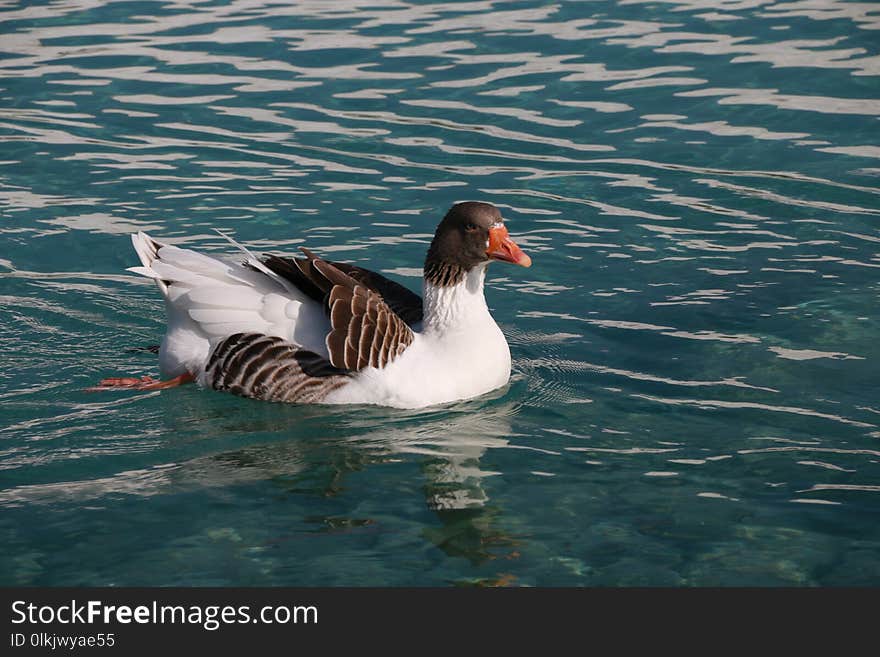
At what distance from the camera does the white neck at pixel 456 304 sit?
1046 cm

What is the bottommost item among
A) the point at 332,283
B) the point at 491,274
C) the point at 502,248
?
the point at 491,274

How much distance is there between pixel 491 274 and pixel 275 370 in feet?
12.9

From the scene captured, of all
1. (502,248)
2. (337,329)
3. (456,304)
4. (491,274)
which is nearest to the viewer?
(337,329)

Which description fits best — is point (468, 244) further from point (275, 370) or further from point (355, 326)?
point (275, 370)

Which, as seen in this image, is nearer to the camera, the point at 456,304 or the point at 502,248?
the point at 502,248

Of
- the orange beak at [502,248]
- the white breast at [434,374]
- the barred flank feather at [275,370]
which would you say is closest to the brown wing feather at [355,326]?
the white breast at [434,374]

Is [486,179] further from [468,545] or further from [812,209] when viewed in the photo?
[468,545]

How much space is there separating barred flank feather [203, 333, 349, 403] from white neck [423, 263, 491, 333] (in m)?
0.85

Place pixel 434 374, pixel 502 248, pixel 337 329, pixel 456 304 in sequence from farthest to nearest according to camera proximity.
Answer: pixel 456 304 < pixel 434 374 < pixel 502 248 < pixel 337 329

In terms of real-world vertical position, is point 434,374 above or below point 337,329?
below

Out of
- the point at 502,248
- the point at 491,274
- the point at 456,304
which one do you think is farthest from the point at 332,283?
the point at 491,274

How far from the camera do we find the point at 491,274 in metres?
13.8

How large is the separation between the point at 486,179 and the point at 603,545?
8.15 m

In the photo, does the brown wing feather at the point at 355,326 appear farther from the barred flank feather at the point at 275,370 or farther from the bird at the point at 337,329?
the barred flank feather at the point at 275,370
